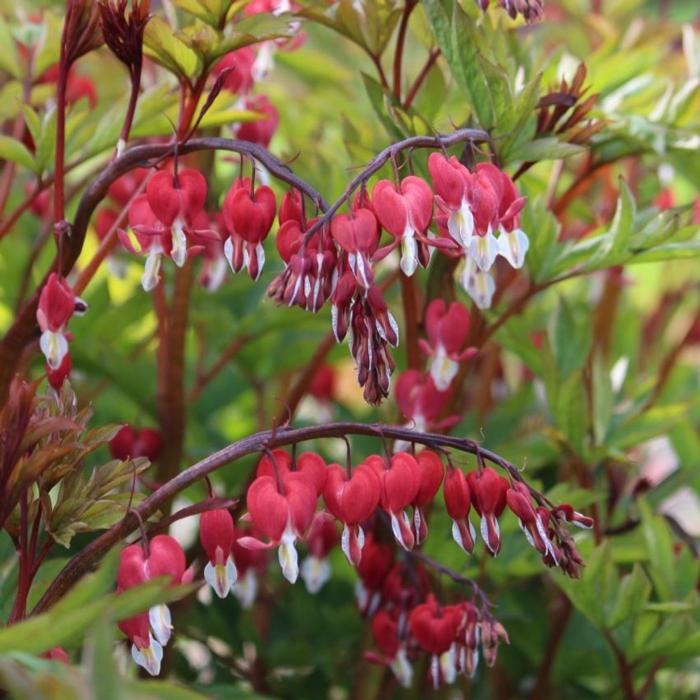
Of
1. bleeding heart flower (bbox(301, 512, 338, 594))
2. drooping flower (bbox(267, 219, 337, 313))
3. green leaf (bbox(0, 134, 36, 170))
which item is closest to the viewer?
drooping flower (bbox(267, 219, 337, 313))

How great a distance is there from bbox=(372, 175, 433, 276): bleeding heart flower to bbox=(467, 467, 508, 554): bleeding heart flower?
0.48 feet

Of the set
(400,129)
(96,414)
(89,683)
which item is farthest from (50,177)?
(89,683)

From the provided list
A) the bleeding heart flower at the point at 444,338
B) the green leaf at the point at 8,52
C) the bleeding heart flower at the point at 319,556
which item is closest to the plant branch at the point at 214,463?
the bleeding heart flower at the point at 444,338

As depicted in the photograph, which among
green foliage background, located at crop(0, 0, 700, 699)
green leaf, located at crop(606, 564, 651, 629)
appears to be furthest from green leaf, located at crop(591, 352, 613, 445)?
green leaf, located at crop(606, 564, 651, 629)

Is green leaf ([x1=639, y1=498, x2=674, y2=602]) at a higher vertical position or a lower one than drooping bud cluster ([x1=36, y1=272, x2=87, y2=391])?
lower

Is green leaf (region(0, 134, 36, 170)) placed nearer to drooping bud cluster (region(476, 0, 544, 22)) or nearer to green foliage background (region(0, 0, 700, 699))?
green foliage background (region(0, 0, 700, 699))

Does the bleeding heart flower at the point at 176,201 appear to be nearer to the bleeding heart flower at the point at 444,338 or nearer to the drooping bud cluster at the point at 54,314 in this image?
the drooping bud cluster at the point at 54,314

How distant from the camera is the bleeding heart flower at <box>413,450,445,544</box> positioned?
0.77 m

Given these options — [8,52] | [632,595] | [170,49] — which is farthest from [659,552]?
[8,52]

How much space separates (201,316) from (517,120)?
569 mm

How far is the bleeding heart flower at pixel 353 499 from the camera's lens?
0.74m

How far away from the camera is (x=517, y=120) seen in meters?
0.90

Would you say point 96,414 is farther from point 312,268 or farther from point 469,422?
point 312,268

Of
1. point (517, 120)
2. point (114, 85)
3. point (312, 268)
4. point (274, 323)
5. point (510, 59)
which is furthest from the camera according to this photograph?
point (114, 85)
